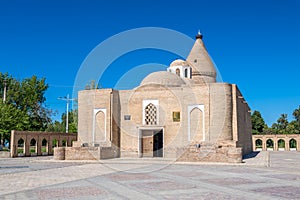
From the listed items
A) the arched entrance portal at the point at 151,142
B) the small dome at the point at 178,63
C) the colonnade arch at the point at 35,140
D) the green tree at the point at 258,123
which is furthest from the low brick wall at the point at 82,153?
the green tree at the point at 258,123

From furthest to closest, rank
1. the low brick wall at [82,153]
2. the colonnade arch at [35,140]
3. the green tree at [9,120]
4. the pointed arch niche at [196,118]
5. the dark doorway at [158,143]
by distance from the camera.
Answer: the green tree at [9,120] → the colonnade arch at [35,140] → the dark doorway at [158,143] → the pointed arch niche at [196,118] → the low brick wall at [82,153]

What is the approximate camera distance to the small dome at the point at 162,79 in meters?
27.6

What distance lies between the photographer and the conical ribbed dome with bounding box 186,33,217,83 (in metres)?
32.9

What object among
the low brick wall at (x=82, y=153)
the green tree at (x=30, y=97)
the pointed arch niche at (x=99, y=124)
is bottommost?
the low brick wall at (x=82, y=153)

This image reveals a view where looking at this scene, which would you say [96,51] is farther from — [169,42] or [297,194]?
[297,194]

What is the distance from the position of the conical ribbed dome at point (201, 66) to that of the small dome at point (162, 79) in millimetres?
4224

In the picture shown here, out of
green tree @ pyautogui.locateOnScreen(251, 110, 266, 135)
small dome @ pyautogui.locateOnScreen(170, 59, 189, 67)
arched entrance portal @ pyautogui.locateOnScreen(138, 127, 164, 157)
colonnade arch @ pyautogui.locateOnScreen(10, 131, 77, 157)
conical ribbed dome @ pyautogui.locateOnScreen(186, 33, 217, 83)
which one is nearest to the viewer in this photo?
arched entrance portal @ pyautogui.locateOnScreen(138, 127, 164, 157)

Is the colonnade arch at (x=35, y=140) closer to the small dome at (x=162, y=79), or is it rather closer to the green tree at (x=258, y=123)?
the small dome at (x=162, y=79)

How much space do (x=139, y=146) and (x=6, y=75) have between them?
26120 millimetres

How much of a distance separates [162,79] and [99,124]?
21.4ft

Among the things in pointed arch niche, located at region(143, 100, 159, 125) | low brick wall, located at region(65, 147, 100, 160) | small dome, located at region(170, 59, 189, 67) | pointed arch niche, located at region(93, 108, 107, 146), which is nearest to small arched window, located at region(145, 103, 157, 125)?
pointed arch niche, located at region(143, 100, 159, 125)

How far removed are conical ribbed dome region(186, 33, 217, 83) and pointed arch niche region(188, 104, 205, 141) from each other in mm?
8557

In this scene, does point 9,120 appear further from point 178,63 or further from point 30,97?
point 178,63

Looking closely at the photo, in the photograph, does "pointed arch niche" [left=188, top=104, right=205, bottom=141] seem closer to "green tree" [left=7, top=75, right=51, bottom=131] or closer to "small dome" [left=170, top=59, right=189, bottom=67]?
"small dome" [left=170, top=59, right=189, bottom=67]
